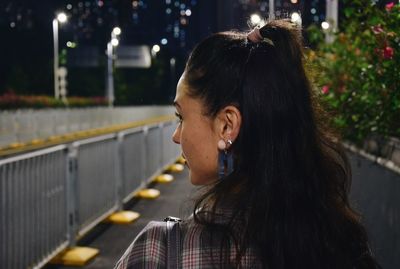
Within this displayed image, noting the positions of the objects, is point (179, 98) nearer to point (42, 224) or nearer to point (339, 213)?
point (339, 213)

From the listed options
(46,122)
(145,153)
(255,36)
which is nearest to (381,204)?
(255,36)

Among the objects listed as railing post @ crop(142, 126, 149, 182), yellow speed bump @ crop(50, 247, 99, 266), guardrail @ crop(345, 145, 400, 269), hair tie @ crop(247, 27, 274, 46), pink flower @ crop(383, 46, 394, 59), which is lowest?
yellow speed bump @ crop(50, 247, 99, 266)

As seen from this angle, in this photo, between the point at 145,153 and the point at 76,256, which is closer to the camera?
the point at 76,256

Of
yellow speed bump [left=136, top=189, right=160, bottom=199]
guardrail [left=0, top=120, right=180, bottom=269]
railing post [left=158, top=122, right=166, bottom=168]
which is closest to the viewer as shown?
guardrail [left=0, top=120, right=180, bottom=269]

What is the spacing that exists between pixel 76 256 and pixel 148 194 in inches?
195

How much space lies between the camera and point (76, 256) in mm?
6926

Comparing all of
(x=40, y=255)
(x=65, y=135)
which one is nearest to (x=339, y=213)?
(x=40, y=255)

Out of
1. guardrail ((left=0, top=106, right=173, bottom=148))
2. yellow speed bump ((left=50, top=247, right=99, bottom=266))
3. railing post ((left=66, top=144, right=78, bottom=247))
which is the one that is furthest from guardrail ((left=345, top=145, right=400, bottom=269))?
guardrail ((left=0, top=106, right=173, bottom=148))

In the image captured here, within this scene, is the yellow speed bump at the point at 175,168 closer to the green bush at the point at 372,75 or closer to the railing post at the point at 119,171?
the railing post at the point at 119,171

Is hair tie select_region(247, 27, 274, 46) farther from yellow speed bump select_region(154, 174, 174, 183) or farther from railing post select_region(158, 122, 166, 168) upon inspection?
railing post select_region(158, 122, 166, 168)

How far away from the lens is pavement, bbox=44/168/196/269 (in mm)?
7133

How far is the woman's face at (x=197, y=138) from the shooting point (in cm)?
155

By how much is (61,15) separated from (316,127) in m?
51.3

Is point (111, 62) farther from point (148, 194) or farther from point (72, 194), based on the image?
point (72, 194)
